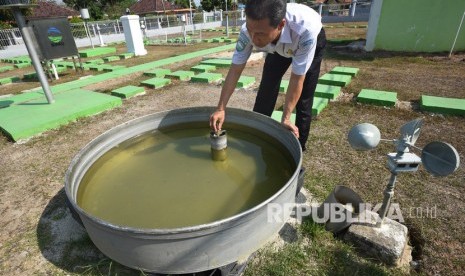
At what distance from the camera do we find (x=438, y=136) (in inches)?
137

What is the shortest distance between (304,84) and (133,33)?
10133mm

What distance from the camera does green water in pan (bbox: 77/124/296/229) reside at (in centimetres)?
207

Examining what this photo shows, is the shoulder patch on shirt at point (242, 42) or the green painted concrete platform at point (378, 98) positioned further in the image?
the green painted concrete platform at point (378, 98)

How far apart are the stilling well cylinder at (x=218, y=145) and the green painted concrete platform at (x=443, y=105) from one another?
344 cm

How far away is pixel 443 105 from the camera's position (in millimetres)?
4074

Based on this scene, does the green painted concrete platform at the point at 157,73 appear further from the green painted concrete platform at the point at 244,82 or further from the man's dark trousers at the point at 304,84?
the man's dark trousers at the point at 304,84

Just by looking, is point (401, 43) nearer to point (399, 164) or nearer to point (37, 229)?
point (399, 164)

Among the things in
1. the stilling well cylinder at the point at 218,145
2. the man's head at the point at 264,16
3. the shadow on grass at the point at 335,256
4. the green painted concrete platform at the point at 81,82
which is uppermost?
the man's head at the point at 264,16

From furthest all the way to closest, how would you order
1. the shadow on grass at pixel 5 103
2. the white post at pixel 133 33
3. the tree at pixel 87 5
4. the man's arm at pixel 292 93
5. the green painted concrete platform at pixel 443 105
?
the tree at pixel 87 5 → the white post at pixel 133 33 → the shadow on grass at pixel 5 103 → the green painted concrete platform at pixel 443 105 → the man's arm at pixel 292 93

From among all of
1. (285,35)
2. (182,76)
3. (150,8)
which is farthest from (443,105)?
(150,8)

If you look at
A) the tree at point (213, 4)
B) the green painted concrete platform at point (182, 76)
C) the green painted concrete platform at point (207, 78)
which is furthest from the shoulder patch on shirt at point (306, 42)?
the tree at point (213, 4)

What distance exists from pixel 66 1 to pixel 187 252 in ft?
162

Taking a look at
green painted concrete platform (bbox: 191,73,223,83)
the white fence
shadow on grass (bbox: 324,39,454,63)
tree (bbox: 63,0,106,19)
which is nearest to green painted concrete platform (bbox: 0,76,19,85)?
green painted concrete platform (bbox: 191,73,223,83)

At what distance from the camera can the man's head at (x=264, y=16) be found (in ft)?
5.67
